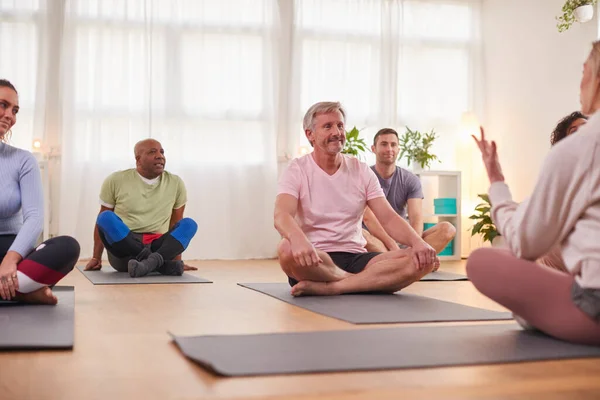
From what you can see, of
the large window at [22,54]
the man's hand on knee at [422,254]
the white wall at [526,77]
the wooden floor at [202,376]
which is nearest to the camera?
the wooden floor at [202,376]

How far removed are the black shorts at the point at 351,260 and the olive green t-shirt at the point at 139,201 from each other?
5.89 feet

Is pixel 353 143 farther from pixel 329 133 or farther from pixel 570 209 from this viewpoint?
pixel 570 209

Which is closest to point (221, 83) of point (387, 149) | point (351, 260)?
point (387, 149)

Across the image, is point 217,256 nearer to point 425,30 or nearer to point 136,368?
point 425,30

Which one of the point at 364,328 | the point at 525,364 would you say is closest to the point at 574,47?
the point at 364,328

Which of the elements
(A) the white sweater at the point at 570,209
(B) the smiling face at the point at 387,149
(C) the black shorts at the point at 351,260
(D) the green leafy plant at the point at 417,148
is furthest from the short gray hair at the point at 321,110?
(D) the green leafy plant at the point at 417,148

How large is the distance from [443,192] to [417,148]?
508mm

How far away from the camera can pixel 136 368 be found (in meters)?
1.77

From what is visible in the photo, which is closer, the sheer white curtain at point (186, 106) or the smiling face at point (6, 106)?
the smiling face at point (6, 106)

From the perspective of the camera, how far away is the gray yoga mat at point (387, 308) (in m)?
2.62

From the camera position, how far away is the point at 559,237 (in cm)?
196

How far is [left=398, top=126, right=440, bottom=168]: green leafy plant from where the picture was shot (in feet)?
22.5

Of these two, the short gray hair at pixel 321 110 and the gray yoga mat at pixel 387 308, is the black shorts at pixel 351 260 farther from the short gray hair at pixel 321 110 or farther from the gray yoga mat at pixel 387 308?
the short gray hair at pixel 321 110

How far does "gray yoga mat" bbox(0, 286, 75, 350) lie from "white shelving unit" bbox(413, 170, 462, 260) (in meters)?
4.30
